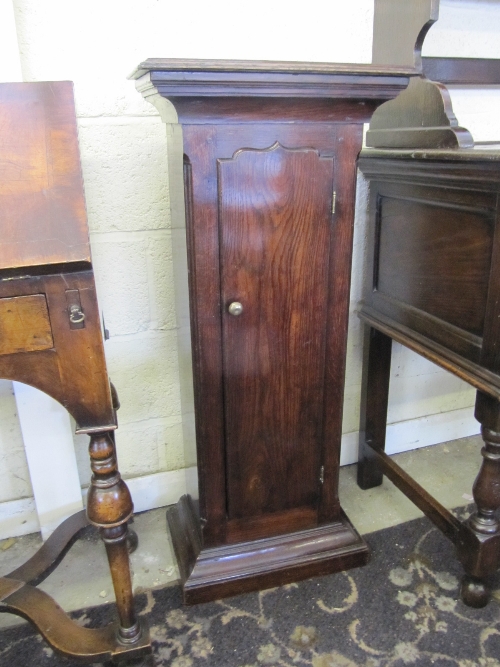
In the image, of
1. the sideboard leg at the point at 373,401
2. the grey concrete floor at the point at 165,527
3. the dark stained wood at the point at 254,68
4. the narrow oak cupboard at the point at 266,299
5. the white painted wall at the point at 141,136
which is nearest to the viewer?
the dark stained wood at the point at 254,68

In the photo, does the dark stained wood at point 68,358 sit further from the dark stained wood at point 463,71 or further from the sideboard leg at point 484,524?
the dark stained wood at point 463,71

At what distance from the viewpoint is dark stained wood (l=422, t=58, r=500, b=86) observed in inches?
61.2

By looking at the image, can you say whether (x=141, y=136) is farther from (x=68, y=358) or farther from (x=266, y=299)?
(x=68, y=358)

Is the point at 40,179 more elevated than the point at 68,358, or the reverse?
the point at 40,179

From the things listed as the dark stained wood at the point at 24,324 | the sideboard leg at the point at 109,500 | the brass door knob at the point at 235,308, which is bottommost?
the sideboard leg at the point at 109,500

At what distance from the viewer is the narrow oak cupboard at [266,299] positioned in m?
1.08

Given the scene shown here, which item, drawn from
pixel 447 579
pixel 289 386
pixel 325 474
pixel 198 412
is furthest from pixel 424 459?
pixel 198 412

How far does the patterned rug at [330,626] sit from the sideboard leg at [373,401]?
34cm

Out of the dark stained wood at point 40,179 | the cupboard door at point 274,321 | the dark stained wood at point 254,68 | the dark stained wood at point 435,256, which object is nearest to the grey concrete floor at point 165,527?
the cupboard door at point 274,321

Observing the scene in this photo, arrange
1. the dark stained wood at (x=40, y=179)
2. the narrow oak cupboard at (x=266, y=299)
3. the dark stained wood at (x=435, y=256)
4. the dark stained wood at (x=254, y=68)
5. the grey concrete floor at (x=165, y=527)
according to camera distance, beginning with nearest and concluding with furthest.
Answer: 1. the dark stained wood at (x=40, y=179)
2. the dark stained wood at (x=254, y=68)
3. the narrow oak cupboard at (x=266, y=299)
4. the dark stained wood at (x=435, y=256)
5. the grey concrete floor at (x=165, y=527)

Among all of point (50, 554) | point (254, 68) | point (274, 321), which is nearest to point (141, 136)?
point (254, 68)

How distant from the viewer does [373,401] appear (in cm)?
175

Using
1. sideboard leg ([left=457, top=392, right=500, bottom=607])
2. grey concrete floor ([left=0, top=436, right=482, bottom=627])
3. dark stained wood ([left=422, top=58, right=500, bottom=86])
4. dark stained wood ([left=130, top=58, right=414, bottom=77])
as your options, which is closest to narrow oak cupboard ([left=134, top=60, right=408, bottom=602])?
dark stained wood ([left=130, top=58, right=414, bottom=77])

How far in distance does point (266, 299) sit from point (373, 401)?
0.69m
